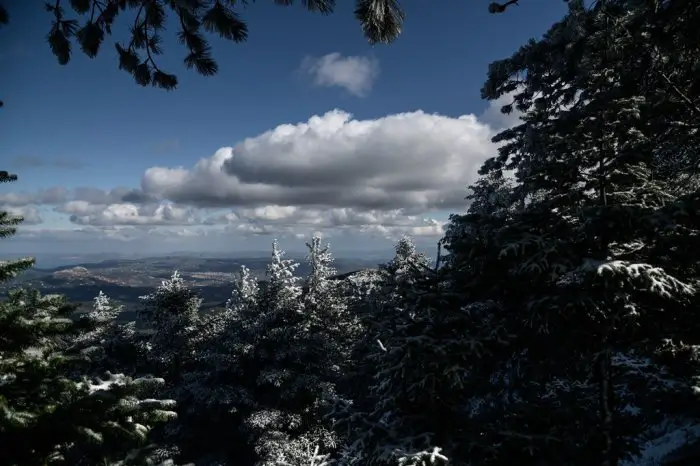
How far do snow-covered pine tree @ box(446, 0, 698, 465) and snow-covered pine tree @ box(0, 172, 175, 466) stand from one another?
587cm

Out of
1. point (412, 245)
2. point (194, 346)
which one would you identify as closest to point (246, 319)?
Answer: point (194, 346)

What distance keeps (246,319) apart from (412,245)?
18.8 m

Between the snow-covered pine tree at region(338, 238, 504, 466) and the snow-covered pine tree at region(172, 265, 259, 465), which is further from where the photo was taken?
the snow-covered pine tree at region(172, 265, 259, 465)

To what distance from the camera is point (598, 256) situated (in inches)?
288

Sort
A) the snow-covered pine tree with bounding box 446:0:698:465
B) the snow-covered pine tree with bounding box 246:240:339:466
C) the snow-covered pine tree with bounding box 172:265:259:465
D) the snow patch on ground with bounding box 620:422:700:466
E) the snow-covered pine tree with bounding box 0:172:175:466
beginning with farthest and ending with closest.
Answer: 1. the snow-covered pine tree with bounding box 172:265:259:465
2. the snow-covered pine tree with bounding box 246:240:339:466
3. the snow patch on ground with bounding box 620:422:700:466
4. the snow-covered pine tree with bounding box 446:0:698:465
5. the snow-covered pine tree with bounding box 0:172:175:466

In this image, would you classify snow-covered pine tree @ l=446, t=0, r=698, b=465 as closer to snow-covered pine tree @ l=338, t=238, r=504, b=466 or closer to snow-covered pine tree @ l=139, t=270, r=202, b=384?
snow-covered pine tree @ l=338, t=238, r=504, b=466

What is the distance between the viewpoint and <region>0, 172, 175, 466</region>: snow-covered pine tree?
409cm

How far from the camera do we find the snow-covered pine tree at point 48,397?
4086 mm

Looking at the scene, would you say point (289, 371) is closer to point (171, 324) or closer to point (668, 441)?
point (171, 324)

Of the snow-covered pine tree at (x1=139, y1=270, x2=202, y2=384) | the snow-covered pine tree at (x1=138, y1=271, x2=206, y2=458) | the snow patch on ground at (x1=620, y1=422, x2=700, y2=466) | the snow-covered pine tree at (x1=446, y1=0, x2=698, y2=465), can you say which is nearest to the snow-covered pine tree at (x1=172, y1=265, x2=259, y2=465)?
the snow-covered pine tree at (x1=138, y1=271, x2=206, y2=458)

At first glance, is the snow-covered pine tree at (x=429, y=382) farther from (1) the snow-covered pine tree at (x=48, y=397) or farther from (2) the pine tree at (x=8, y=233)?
(2) the pine tree at (x=8, y=233)

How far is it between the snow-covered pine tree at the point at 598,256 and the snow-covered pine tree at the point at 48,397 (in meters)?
5.87

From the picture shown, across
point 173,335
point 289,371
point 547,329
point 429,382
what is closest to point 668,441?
point 547,329

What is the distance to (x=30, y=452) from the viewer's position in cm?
421
